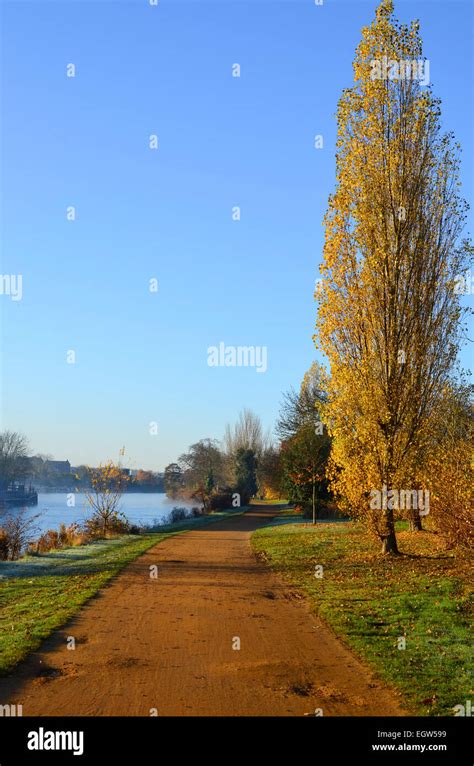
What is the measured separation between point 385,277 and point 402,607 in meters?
9.39

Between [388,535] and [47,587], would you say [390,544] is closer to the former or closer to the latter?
[388,535]

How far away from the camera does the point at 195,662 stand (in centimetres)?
816

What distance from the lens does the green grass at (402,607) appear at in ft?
24.6

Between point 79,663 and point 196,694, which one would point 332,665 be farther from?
point 79,663

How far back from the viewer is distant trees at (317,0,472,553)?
18062 millimetres

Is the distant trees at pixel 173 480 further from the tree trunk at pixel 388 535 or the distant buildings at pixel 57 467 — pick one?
the tree trunk at pixel 388 535

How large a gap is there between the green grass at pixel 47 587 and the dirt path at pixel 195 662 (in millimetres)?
298

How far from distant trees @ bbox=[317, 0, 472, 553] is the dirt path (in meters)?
5.83

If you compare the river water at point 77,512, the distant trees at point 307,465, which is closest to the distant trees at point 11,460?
the river water at point 77,512

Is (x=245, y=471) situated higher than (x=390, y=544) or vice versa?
(x=245, y=471)

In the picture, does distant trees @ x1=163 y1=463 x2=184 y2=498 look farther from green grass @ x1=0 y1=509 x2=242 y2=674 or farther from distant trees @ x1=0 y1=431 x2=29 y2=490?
green grass @ x1=0 y1=509 x2=242 y2=674

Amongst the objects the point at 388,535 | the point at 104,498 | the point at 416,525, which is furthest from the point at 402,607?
the point at 104,498
